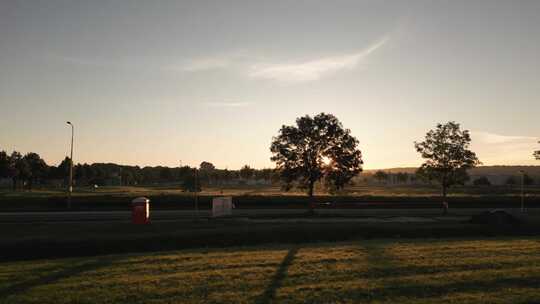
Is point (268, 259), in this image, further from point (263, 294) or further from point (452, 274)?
point (452, 274)

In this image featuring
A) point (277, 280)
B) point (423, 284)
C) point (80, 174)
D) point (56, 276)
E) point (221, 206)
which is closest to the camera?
point (423, 284)

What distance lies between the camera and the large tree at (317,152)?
139ft

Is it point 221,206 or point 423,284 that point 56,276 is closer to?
point 423,284

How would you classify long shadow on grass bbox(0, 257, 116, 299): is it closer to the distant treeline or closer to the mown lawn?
the mown lawn

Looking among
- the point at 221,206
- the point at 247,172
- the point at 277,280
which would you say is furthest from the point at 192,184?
the point at 247,172

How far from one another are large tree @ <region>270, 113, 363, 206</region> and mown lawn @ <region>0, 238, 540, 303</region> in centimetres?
2214

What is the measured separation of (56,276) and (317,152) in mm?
30702

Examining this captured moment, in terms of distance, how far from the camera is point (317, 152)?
42.4m

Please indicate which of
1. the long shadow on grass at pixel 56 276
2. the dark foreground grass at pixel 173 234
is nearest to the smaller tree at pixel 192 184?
the dark foreground grass at pixel 173 234

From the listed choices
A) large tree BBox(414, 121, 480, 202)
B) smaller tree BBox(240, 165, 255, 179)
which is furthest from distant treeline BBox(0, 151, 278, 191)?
large tree BBox(414, 121, 480, 202)

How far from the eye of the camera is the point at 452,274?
47.1 feet

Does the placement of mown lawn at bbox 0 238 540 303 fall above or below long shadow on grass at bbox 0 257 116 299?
above

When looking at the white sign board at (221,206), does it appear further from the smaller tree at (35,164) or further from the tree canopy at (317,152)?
the smaller tree at (35,164)

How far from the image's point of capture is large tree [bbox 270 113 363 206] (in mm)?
42219
